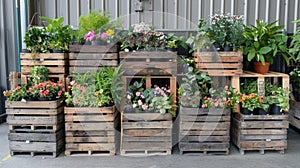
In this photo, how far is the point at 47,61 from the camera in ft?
12.2

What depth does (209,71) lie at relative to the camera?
3656mm

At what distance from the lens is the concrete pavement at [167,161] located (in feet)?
10.5

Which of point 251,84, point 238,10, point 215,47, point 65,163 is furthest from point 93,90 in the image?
point 238,10

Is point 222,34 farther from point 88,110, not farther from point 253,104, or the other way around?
point 88,110

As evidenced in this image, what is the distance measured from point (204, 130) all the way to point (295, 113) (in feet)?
5.87

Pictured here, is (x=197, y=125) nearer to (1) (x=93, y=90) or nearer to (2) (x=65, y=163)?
(1) (x=93, y=90)

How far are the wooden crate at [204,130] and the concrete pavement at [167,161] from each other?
0.12m

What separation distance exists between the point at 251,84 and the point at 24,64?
302cm

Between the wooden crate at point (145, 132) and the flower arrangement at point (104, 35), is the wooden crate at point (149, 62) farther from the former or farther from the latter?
the wooden crate at point (145, 132)

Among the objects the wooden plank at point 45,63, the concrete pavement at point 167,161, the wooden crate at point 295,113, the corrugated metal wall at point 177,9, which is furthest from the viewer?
the corrugated metal wall at point 177,9

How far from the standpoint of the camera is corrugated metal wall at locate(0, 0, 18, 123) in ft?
15.8

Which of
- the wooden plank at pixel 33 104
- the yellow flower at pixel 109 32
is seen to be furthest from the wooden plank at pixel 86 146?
the yellow flower at pixel 109 32

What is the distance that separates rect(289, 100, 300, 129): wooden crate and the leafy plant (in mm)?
893

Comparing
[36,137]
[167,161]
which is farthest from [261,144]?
[36,137]
